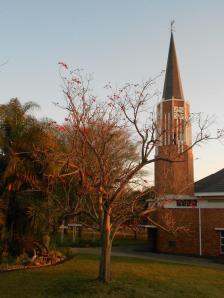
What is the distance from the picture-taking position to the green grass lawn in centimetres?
970

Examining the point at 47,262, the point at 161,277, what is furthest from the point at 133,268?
the point at 47,262

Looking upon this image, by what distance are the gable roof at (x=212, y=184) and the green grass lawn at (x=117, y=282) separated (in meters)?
6.96

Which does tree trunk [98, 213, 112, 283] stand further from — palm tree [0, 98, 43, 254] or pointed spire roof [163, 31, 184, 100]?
pointed spire roof [163, 31, 184, 100]

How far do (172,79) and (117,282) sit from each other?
1854 cm

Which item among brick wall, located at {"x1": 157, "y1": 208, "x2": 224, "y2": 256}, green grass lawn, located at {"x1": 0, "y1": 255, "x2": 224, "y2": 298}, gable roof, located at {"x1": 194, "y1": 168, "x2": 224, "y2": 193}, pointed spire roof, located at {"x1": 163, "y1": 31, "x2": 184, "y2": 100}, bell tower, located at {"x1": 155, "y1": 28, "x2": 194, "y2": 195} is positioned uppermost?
pointed spire roof, located at {"x1": 163, "y1": 31, "x2": 184, "y2": 100}

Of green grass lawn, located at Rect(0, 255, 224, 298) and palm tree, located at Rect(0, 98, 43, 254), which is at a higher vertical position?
palm tree, located at Rect(0, 98, 43, 254)

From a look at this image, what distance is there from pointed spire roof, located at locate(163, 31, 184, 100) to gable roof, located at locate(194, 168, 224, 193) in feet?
19.6

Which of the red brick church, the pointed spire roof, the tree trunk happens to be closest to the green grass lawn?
the tree trunk

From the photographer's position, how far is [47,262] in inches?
610

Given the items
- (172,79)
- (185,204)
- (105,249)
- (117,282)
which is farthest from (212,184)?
(105,249)

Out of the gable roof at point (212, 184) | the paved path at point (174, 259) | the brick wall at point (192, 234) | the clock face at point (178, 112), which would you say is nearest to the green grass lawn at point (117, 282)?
the paved path at point (174, 259)

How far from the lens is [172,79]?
86.1 feet

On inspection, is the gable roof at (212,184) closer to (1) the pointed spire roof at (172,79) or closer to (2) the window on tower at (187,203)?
(2) the window on tower at (187,203)

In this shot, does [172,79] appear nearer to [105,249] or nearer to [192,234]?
[192,234]
